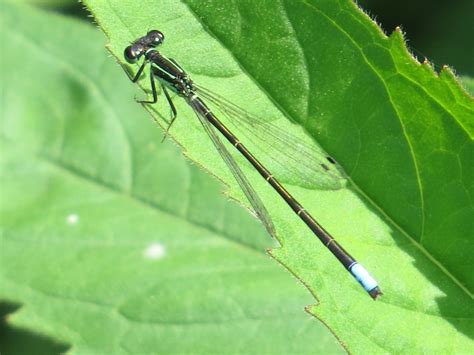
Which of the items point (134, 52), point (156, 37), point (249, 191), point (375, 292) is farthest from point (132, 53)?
point (375, 292)

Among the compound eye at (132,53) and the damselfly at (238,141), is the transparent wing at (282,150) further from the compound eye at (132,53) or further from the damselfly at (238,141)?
the compound eye at (132,53)

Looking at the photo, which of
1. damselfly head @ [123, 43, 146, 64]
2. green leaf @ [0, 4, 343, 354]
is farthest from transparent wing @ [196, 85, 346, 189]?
green leaf @ [0, 4, 343, 354]

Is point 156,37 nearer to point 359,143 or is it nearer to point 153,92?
point 153,92

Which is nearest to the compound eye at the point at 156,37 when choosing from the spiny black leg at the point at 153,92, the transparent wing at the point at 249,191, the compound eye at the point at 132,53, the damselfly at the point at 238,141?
the damselfly at the point at 238,141

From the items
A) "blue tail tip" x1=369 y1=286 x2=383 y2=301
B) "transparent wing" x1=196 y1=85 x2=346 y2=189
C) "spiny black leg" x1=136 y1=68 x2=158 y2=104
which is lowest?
"blue tail tip" x1=369 y1=286 x2=383 y2=301

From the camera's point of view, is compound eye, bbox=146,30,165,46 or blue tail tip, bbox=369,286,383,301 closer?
blue tail tip, bbox=369,286,383,301

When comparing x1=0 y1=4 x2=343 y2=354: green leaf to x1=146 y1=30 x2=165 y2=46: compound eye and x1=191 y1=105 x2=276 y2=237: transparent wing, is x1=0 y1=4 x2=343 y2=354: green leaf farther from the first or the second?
x1=146 y1=30 x2=165 y2=46: compound eye

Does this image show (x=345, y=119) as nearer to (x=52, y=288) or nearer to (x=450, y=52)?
(x=52, y=288)
